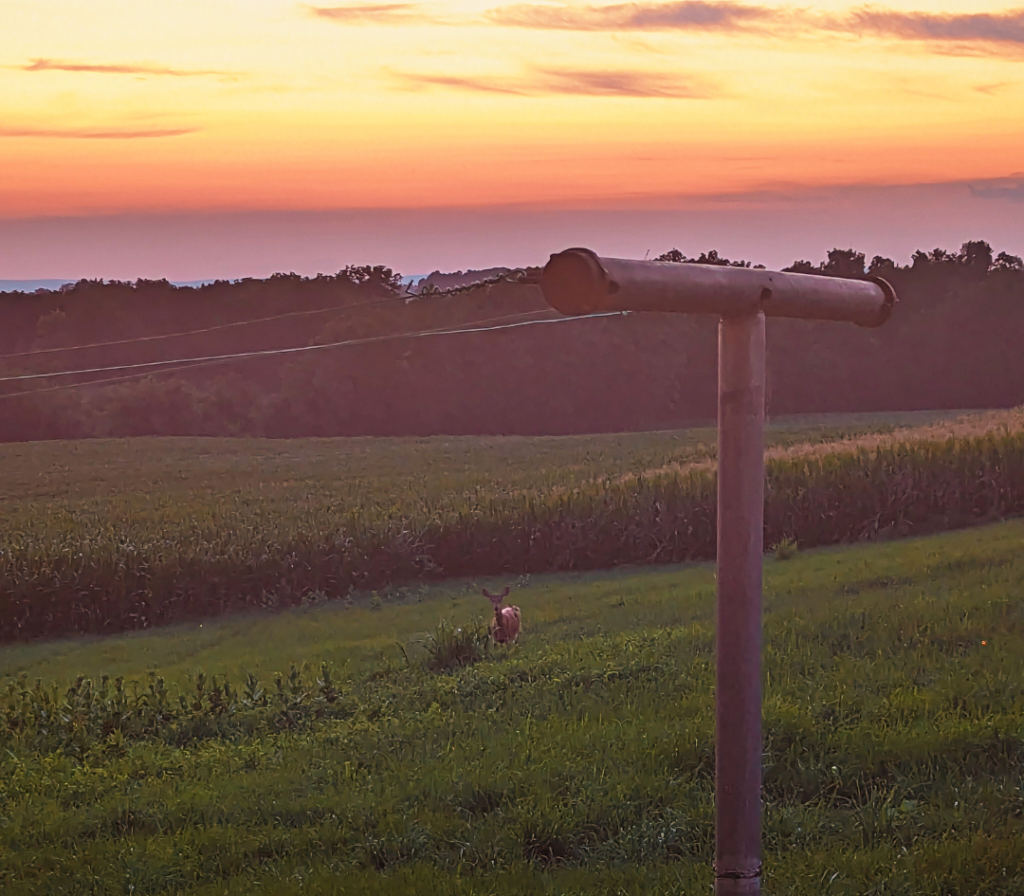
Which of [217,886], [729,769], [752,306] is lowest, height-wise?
[217,886]

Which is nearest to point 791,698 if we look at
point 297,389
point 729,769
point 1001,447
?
point 729,769

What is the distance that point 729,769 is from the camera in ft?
12.0

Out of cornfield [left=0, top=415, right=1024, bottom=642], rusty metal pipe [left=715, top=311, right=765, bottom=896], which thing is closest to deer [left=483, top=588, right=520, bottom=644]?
cornfield [left=0, top=415, right=1024, bottom=642]

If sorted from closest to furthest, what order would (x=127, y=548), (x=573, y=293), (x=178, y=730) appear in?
(x=573, y=293), (x=178, y=730), (x=127, y=548)

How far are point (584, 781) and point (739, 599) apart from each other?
3241 millimetres

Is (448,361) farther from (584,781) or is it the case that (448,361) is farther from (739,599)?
(739,599)

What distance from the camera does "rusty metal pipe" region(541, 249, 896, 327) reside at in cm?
321

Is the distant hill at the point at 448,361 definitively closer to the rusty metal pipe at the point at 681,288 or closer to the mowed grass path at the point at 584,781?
the mowed grass path at the point at 584,781

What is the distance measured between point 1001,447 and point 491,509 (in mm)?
9692

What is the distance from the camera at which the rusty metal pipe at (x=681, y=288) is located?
321 centimetres

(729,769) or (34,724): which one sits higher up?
(729,769)

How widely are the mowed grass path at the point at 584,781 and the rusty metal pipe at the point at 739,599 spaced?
1617 millimetres

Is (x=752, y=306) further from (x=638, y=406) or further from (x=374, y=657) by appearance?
(x=638, y=406)

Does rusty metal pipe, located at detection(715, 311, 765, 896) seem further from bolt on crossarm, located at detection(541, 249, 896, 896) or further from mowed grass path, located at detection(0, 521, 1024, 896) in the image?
mowed grass path, located at detection(0, 521, 1024, 896)
